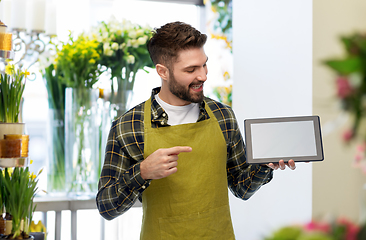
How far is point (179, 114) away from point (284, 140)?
395mm

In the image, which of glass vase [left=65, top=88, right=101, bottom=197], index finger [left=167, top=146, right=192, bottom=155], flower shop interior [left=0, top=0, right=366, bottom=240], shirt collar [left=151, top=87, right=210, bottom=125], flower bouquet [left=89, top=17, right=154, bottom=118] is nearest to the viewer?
index finger [left=167, top=146, right=192, bottom=155]

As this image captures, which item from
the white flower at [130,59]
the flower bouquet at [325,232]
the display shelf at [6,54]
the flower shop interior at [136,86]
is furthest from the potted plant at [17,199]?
the white flower at [130,59]

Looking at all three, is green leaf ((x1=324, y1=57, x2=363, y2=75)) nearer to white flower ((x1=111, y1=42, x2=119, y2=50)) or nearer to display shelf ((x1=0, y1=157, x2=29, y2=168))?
display shelf ((x1=0, y1=157, x2=29, y2=168))

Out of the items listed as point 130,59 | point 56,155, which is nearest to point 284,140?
point 130,59

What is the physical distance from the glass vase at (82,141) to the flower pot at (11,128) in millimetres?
1004

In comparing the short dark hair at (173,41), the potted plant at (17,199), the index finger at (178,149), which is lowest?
the potted plant at (17,199)

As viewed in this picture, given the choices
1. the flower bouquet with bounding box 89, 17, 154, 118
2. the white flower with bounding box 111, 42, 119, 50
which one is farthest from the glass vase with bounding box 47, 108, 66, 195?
the white flower with bounding box 111, 42, 119, 50

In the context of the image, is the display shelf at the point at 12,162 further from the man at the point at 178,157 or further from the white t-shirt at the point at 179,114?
the white t-shirt at the point at 179,114

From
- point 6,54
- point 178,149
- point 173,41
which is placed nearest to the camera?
point 178,149

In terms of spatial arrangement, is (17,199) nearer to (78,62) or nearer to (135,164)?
(135,164)

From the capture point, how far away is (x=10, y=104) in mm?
1145

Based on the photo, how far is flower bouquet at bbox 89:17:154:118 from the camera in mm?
2275

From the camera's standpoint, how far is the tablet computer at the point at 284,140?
1.09 m

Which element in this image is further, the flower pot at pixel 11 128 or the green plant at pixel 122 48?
the green plant at pixel 122 48
